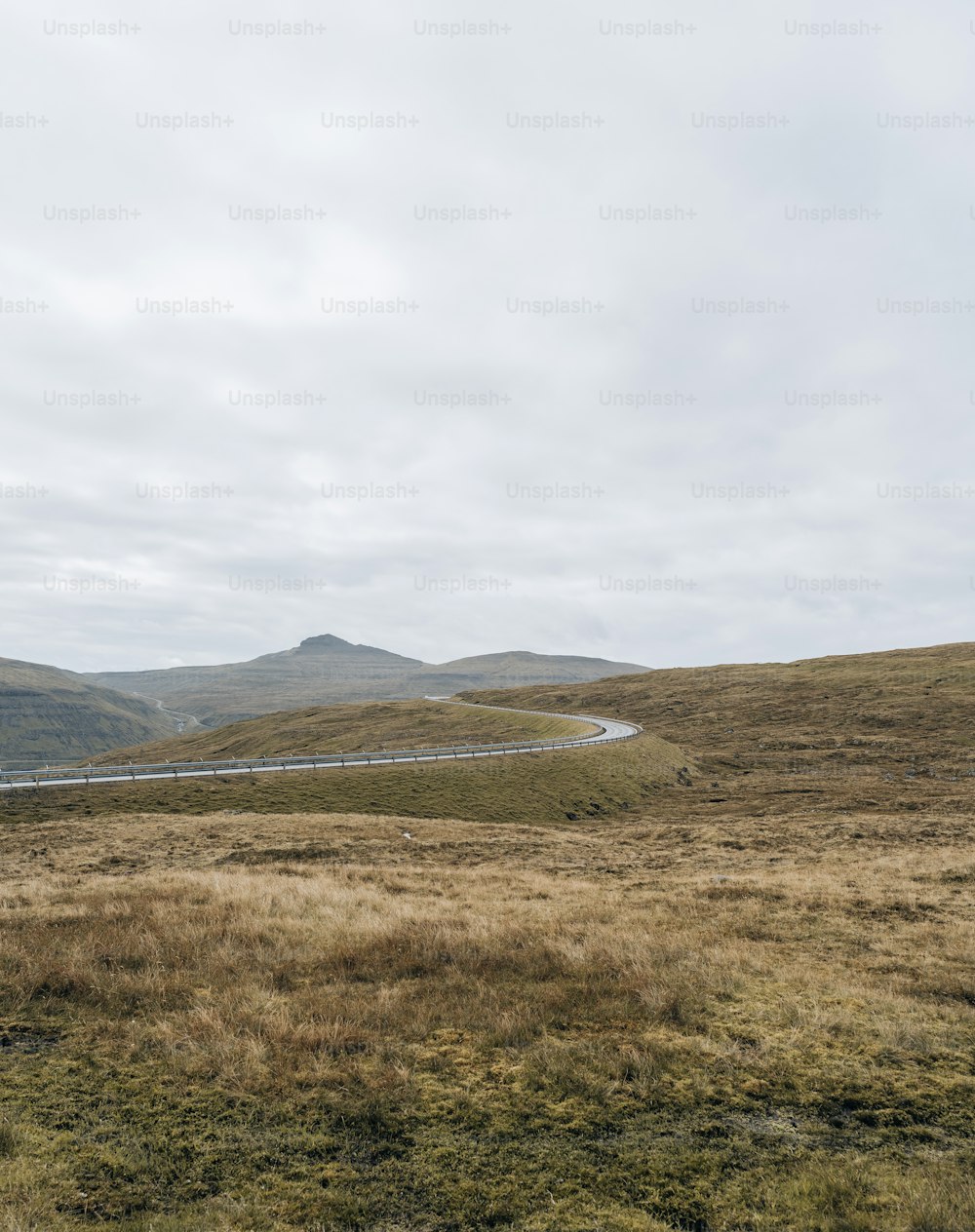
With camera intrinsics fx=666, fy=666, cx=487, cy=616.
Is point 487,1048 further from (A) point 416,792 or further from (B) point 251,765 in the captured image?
(B) point 251,765

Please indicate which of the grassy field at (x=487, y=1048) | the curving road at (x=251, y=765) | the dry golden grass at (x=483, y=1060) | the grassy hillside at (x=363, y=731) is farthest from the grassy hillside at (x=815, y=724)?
the dry golden grass at (x=483, y=1060)

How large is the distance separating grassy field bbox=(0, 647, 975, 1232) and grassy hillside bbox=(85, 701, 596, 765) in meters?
60.8

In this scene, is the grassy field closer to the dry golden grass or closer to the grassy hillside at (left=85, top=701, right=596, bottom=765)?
the dry golden grass

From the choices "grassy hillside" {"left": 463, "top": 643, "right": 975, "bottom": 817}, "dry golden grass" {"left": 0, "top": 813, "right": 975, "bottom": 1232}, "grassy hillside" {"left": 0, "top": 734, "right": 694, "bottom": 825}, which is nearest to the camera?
"dry golden grass" {"left": 0, "top": 813, "right": 975, "bottom": 1232}

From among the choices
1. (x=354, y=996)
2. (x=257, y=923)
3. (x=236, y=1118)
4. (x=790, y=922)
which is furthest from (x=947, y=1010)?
(x=257, y=923)

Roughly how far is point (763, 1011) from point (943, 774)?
55.9 metres

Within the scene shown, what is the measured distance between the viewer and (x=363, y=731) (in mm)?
107375

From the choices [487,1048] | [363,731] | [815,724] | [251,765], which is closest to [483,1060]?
[487,1048]

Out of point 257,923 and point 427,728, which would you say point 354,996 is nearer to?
point 257,923

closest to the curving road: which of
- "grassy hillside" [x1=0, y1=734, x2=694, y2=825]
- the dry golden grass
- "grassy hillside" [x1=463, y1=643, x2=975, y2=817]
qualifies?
"grassy hillside" [x1=0, y1=734, x2=694, y2=825]

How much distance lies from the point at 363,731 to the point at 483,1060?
101 m

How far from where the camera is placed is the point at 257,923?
1445 cm

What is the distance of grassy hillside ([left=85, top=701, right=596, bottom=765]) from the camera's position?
8812 cm

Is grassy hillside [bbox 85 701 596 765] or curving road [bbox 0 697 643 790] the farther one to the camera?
grassy hillside [bbox 85 701 596 765]
